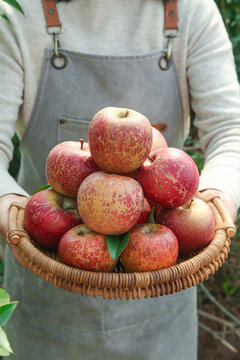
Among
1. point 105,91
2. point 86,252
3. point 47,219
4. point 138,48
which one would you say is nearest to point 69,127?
point 105,91

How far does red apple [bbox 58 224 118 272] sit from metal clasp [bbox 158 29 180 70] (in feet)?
2.30

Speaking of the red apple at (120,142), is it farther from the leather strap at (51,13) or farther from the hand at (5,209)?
the leather strap at (51,13)

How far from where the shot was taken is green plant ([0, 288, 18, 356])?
531 mm

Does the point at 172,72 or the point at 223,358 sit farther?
the point at 223,358

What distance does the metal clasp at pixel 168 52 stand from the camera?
1318mm

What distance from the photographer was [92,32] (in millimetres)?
1314

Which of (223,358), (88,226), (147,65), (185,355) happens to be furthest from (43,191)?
(223,358)

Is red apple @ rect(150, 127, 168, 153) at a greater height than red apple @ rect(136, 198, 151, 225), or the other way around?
red apple @ rect(150, 127, 168, 153)

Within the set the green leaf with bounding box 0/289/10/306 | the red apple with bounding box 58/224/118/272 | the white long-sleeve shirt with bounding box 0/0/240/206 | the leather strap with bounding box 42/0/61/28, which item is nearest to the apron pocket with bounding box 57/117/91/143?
the white long-sleeve shirt with bounding box 0/0/240/206

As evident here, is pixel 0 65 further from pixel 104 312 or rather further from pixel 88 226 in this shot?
pixel 104 312

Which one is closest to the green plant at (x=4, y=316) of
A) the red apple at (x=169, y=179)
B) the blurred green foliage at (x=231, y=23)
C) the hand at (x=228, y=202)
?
the red apple at (x=169, y=179)

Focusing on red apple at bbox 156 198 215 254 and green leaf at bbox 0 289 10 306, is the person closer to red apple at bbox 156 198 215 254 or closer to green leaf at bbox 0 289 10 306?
red apple at bbox 156 198 215 254

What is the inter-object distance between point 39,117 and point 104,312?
67cm

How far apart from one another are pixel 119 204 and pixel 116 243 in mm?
88
